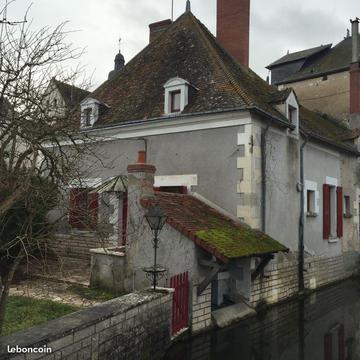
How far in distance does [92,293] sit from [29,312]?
1733 mm

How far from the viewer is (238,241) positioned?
929 centimetres

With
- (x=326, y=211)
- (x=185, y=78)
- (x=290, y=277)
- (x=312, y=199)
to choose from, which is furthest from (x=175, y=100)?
(x=326, y=211)

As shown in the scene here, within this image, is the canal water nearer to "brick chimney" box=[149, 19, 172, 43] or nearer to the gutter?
the gutter

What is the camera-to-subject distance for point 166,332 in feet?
24.3

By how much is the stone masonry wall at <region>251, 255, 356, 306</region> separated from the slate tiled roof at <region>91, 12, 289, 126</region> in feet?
13.9

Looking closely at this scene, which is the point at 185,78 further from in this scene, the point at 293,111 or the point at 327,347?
the point at 327,347

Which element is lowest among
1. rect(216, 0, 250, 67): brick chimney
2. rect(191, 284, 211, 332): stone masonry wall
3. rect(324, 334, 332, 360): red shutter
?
rect(324, 334, 332, 360): red shutter

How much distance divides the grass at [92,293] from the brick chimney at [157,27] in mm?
10778

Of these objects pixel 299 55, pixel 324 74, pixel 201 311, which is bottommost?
pixel 201 311

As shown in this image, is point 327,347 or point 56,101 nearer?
point 56,101

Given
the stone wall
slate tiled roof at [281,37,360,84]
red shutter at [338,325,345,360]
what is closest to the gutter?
→ the stone wall

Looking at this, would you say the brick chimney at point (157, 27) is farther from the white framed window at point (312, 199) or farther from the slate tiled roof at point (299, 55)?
the slate tiled roof at point (299, 55)

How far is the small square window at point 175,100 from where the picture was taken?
12.1m

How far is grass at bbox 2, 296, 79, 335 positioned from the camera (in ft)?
23.7
